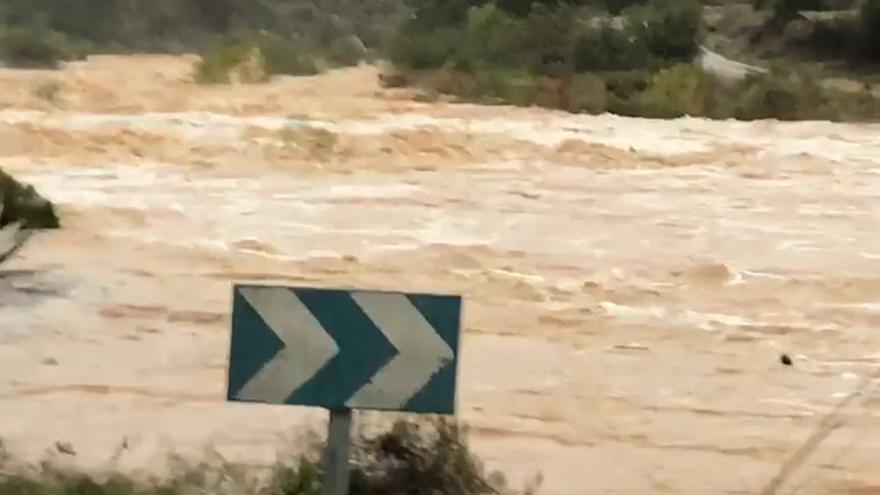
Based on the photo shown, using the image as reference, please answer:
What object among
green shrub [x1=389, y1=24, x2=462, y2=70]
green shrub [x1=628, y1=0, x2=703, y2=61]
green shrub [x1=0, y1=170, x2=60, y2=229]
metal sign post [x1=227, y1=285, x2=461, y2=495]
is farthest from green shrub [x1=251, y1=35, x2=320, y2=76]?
metal sign post [x1=227, y1=285, x2=461, y2=495]

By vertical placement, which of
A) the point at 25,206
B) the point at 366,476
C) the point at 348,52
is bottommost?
the point at 366,476

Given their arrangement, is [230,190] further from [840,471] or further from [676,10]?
[840,471]

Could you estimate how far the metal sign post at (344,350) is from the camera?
282 cm

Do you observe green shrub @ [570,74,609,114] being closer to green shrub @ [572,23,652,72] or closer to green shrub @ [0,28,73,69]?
green shrub @ [572,23,652,72]

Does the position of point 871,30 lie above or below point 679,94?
above

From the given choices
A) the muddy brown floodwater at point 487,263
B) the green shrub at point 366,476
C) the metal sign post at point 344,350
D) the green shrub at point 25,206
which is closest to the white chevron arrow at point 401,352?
the metal sign post at point 344,350

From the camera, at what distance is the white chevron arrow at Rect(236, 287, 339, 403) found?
2.83m

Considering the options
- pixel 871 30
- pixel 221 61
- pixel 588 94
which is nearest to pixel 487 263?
pixel 588 94

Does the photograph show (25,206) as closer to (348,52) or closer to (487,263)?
(348,52)

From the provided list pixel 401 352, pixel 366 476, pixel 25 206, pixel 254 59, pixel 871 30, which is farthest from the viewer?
pixel 254 59

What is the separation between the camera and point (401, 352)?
9.23 ft

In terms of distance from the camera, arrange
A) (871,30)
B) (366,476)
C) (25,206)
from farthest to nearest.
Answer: (871,30), (25,206), (366,476)

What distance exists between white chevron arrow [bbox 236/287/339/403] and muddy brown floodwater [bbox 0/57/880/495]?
56.7 inches

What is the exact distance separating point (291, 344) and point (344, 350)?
0.35ft
